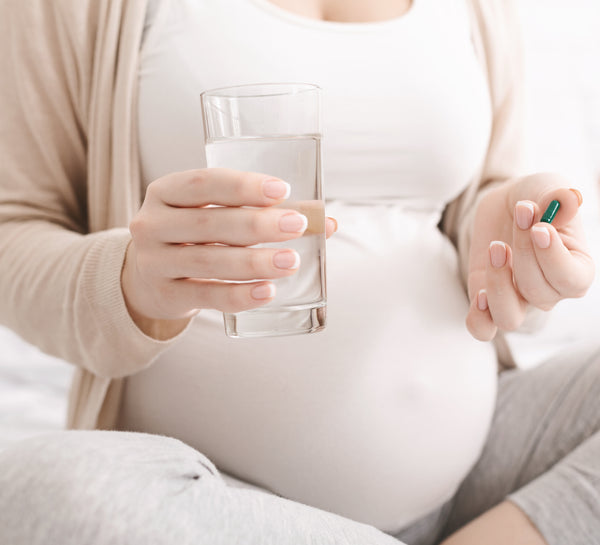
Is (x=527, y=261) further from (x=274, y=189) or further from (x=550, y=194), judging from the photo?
(x=274, y=189)

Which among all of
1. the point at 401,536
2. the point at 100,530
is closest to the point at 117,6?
the point at 100,530

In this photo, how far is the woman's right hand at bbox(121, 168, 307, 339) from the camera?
0.45 m

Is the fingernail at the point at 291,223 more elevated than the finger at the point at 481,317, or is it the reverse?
the fingernail at the point at 291,223

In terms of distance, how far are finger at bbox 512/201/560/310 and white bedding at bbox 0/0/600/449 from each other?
481 millimetres

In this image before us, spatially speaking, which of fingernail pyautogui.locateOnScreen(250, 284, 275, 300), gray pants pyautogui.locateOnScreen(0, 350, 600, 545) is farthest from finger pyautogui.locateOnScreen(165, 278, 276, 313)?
gray pants pyautogui.locateOnScreen(0, 350, 600, 545)

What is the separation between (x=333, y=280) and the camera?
30.5 inches

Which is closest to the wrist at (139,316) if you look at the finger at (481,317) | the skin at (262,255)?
the skin at (262,255)

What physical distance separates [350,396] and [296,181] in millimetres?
324

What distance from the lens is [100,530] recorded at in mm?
442

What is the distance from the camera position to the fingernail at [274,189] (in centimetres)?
44

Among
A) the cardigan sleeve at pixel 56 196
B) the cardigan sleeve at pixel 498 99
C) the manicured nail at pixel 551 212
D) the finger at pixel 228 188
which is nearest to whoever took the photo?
the finger at pixel 228 188

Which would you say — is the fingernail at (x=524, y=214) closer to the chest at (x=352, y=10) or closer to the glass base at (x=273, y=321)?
the glass base at (x=273, y=321)

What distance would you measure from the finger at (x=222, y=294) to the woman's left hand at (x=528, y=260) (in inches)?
8.7

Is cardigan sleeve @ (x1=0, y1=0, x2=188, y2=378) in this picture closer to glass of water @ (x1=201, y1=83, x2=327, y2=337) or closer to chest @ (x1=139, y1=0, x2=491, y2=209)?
chest @ (x1=139, y1=0, x2=491, y2=209)
